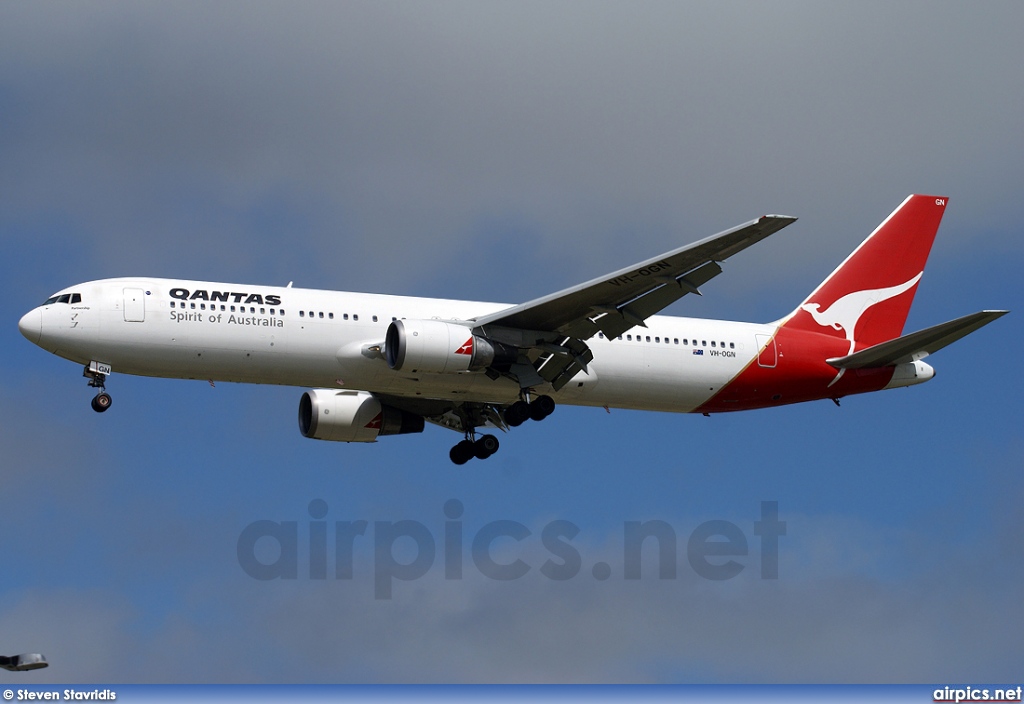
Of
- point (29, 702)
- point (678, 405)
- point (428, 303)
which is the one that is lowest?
point (29, 702)

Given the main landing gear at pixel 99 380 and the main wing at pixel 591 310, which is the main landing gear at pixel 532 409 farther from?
the main landing gear at pixel 99 380

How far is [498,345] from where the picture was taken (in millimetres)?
40562

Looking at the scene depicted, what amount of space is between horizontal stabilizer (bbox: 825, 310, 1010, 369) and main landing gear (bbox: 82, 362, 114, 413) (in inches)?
837

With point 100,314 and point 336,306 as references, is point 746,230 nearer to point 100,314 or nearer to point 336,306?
point 336,306

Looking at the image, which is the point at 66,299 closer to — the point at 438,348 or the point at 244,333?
the point at 244,333

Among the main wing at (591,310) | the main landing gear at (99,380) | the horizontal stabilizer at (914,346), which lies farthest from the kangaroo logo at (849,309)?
the main landing gear at (99,380)

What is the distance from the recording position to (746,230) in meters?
34.8

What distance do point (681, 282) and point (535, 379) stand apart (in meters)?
5.73

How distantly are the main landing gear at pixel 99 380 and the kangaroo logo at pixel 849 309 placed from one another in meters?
21.3

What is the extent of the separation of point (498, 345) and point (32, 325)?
12779mm

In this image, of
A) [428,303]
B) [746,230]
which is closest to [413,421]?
[428,303]

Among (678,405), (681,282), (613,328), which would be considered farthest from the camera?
(678,405)

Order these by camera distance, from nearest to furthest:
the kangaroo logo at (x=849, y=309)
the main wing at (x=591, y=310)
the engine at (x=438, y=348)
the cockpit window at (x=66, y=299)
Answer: the main wing at (x=591, y=310)
the engine at (x=438, y=348)
the cockpit window at (x=66, y=299)
the kangaroo logo at (x=849, y=309)

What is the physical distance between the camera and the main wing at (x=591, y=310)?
37281mm
